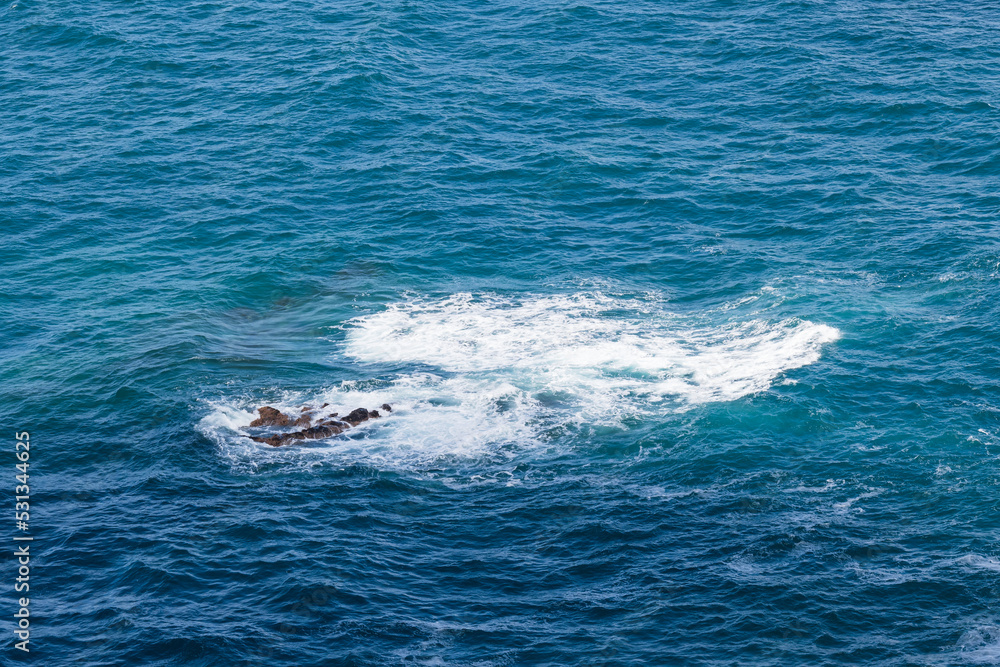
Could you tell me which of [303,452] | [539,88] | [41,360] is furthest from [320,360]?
[539,88]

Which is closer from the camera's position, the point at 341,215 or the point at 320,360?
the point at 320,360

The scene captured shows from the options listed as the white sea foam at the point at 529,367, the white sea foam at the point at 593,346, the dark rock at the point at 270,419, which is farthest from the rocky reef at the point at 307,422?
the white sea foam at the point at 593,346

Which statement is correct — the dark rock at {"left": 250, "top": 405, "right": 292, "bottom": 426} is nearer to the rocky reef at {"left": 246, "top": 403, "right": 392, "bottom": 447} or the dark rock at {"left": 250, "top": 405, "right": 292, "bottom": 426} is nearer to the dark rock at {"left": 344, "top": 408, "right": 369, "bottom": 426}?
the rocky reef at {"left": 246, "top": 403, "right": 392, "bottom": 447}

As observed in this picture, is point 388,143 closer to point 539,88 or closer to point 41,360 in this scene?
point 539,88

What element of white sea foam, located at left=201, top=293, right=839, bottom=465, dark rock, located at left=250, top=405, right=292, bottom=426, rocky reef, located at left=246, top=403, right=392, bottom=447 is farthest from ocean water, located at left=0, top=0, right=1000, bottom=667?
dark rock, located at left=250, top=405, right=292, bottom=426

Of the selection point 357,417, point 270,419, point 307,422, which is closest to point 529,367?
point 357,417

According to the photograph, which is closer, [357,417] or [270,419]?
[270,419]

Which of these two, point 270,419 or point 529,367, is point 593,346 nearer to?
point 529,367
